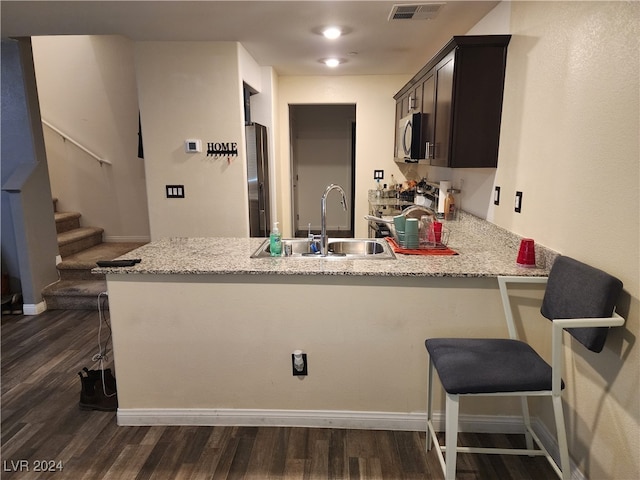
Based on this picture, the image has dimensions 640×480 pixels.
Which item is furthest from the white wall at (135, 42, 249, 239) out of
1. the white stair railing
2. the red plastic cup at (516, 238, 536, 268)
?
the red plastic cup at (516, 238, 536, 268)

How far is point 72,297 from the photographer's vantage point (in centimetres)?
379

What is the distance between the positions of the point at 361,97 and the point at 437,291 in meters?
3.65

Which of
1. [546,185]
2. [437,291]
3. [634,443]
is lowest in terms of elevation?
[634,443]

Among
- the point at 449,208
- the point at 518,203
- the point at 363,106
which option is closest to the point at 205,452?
the point at 518,203

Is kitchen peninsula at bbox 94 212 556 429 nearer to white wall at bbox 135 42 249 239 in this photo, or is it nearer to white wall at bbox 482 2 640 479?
white wall at bbox 482 2 640 479

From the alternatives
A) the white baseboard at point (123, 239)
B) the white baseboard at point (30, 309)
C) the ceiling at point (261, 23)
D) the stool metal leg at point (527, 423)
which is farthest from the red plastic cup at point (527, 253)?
the white baseboard at point (123, 239)

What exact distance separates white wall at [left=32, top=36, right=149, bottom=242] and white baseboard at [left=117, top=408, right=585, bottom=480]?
3.39 m

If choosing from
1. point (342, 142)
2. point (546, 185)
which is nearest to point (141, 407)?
point (546, 185)

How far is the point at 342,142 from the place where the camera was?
7109mm

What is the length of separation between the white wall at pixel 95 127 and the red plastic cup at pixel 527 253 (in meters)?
4.48

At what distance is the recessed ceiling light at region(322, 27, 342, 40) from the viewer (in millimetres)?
3043

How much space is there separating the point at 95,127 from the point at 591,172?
17.1 feet

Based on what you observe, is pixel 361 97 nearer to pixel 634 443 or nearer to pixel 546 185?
pixel 546 185

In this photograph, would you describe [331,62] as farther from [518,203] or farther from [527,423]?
[527,423]
